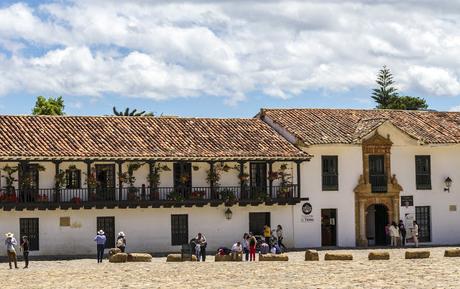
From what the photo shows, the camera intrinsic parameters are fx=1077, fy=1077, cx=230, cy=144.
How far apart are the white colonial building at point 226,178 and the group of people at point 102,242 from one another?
7.42 feet

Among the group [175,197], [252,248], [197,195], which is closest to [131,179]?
[175,197]

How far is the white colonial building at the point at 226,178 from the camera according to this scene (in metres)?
44.4

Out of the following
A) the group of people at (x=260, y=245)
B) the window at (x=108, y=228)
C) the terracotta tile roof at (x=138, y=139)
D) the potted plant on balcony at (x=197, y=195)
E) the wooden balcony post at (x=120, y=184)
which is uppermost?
the terracotta tile roof at (x=138, y=139)

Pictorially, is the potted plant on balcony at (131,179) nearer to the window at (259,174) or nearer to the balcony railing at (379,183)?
the window at (259,174)

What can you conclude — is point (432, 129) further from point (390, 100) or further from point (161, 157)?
point (390, 100)

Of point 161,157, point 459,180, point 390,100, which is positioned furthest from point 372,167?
point 390,100

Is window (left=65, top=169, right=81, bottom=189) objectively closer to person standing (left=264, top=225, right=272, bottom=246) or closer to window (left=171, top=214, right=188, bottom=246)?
window (left=171, top=214, right=188, bottom=246)

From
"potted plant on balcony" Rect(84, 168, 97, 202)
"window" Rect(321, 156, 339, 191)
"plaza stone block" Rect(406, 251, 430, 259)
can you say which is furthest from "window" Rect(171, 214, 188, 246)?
"plaza stone block" Rect(406, 251, 430, 259)

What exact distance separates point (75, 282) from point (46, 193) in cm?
1393

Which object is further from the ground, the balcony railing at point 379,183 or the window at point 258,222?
the balcony railing at point 379,183

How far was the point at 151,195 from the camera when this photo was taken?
45562mm

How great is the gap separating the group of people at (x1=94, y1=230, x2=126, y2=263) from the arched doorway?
1241cm

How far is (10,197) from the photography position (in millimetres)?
43250

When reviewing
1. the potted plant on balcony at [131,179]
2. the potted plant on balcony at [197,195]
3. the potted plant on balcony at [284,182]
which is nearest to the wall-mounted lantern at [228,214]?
the potted plant on balcony at [197,195]
